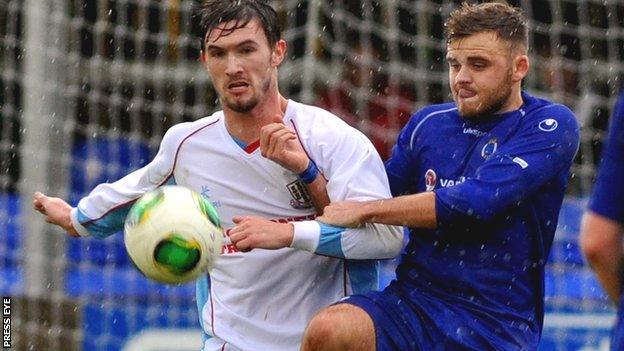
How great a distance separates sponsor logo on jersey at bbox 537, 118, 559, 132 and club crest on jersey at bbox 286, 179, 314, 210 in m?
0.83

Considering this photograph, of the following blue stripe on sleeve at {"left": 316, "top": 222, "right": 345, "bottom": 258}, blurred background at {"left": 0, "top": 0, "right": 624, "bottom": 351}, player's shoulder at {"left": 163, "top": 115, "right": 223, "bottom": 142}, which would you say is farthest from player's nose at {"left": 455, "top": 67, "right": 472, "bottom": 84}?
blurred background at {"left": 0, "top": 0, "right": 624, "bottom": 351}

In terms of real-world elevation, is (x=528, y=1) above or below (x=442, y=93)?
above

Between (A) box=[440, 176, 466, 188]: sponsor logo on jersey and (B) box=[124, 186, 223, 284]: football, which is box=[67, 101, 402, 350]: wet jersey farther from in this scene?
(B) box=[124, 186, 223, 284]: football

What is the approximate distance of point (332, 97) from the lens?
27.9 ft

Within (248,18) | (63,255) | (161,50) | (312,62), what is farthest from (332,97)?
(248,18)

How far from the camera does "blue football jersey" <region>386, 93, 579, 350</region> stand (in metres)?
4.48

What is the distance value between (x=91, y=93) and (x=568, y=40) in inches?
119

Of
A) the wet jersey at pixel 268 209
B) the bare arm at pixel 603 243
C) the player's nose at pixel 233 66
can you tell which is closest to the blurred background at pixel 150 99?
the wet jersey at pixel 268 209

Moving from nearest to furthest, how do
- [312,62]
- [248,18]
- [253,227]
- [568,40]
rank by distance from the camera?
[253,227] < [248,18] < [312,62] < [568,40]

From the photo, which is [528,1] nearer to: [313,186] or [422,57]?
[422,57]

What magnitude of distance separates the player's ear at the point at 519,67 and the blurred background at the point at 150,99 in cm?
267

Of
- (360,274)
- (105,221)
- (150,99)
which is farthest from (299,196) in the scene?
(150,99)

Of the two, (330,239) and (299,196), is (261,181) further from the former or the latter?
(330,239)

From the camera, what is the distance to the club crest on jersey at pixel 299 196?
4777 mm
